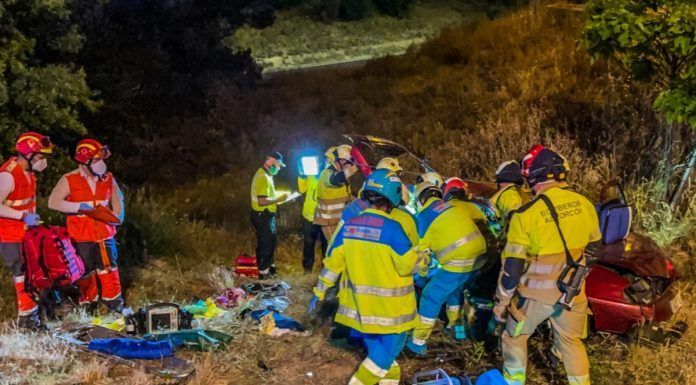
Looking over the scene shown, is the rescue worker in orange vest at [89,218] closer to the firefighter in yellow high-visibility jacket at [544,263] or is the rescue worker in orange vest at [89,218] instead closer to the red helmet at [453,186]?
the red helmet at [453,186]

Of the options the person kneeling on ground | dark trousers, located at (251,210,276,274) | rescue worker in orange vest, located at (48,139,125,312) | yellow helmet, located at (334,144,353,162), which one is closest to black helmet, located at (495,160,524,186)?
the person kneeling on ground

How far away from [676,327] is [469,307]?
176 centimetres

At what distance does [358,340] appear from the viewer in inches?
228

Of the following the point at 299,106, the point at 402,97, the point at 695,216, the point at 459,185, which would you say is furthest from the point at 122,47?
the point at 695,216

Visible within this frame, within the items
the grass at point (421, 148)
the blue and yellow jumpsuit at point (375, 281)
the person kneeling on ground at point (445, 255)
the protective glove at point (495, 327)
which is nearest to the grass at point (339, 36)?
the grass at point (421, 148)

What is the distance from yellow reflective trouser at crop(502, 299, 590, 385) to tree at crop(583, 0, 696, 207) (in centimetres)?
290

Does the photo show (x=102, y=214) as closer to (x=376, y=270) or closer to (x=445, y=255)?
(x=376, y=270)

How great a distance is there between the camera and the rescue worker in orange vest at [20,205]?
589 centimetres

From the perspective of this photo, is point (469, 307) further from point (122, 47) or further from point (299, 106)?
point (299, 106)

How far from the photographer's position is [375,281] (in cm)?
461

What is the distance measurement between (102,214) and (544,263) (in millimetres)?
4054

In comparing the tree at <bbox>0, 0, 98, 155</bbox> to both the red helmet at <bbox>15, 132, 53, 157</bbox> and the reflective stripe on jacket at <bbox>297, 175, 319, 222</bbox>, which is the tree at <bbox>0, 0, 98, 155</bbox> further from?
the reflective stripe on jacket at <bbox>297, 175, 319, 222</bbox>

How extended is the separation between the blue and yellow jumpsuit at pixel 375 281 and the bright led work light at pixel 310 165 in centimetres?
335

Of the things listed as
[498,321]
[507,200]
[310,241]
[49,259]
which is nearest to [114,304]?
[49,259]
